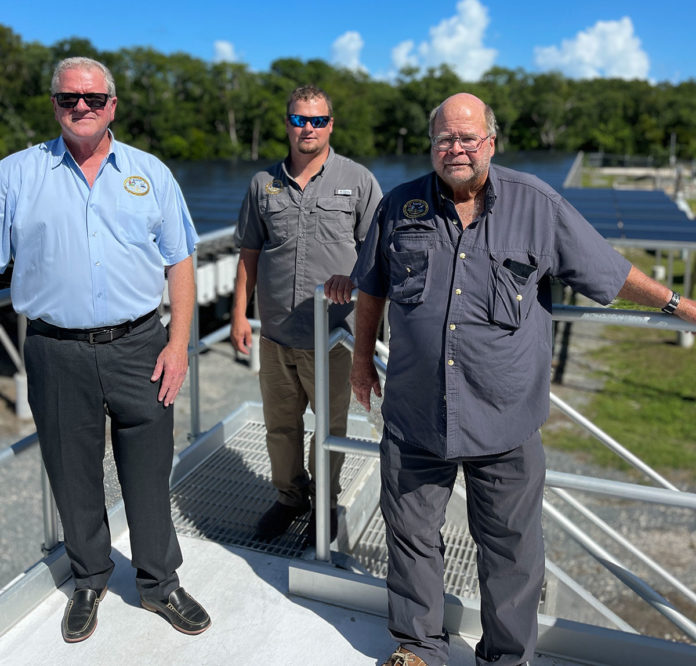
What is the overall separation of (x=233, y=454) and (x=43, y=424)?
1727 millimetres

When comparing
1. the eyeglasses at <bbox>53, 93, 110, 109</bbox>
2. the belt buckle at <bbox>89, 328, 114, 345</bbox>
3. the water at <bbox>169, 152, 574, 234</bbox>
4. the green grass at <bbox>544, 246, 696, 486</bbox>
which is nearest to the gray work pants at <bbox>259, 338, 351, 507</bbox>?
the belt buckle at <bbox>89, 328, 114, 345</bbox>

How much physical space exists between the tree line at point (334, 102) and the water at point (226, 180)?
15.2 m

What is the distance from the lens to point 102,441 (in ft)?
7.90

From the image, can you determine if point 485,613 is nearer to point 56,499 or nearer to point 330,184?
point 56,499

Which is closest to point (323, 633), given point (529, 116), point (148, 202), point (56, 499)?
point (56, 499)

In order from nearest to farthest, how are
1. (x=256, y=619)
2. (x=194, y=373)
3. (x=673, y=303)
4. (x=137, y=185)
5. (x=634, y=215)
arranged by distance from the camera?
1. (x=673, y=303)
2. (x=137, y=185)
3. (x=256, y=619)
4. (x=194, y=373)
5. (x=634, y=215)

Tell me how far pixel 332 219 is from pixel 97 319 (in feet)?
3.38

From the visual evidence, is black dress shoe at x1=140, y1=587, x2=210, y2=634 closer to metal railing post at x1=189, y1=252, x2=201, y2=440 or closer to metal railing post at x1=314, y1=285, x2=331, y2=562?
metal railing post at x1=314, y1=285, x2=331, y2=562

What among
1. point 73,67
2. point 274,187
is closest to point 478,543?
point 274,187

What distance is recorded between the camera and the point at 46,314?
221cm

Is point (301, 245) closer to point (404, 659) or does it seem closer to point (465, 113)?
point (465, 113)

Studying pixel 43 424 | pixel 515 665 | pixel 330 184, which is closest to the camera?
pixel 515 665

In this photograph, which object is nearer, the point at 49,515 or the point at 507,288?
the point at 507,288

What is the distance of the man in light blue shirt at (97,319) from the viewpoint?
218cm
